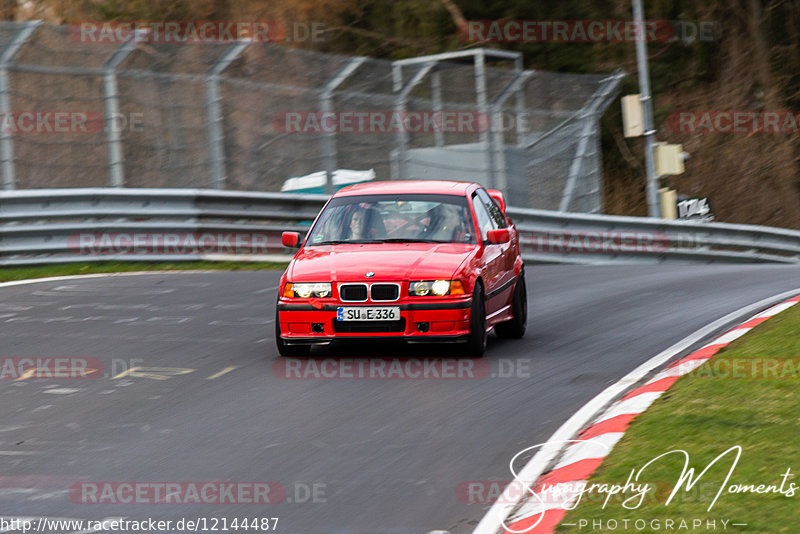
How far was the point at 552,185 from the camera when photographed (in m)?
24.2

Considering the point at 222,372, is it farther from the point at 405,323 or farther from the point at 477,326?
the point at 477,326

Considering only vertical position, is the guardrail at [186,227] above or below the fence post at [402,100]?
below

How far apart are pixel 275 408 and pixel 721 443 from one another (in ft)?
9.95

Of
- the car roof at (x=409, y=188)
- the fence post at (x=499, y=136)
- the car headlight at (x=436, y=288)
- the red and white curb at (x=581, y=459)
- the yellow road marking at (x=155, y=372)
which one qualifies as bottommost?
the red and white curb at (x=581, y=459)

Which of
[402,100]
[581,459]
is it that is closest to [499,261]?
[581,459]

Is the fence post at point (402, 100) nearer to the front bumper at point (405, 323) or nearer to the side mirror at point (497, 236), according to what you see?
the side mirror at point (497, 236)

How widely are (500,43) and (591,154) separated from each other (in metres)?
17.6

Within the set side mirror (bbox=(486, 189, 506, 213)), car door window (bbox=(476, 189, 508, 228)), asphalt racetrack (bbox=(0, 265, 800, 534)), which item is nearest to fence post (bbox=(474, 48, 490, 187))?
asphalt racetrack (bbox=(0, 265, 800, 534))

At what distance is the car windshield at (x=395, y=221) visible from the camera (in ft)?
36.2

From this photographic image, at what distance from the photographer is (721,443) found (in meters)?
6.81

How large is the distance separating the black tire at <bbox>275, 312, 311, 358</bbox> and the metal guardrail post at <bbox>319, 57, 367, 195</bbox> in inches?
383

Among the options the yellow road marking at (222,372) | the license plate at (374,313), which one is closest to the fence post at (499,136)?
the license plate at (374,313)

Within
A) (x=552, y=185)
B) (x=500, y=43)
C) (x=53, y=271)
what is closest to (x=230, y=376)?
(x=53, y=271)

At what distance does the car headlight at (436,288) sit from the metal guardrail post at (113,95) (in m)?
8.83
